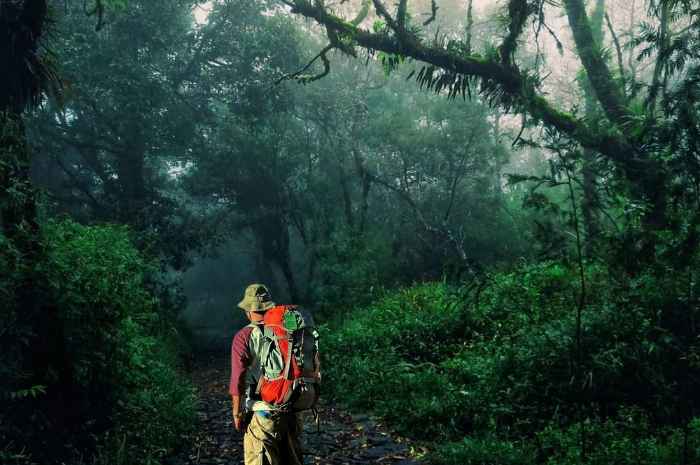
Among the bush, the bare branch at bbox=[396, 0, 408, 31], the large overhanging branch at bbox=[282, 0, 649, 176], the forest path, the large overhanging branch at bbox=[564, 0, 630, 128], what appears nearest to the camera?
the bush

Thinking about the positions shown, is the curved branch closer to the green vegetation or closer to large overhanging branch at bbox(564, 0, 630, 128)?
large overhanging branch at bbox(564, 0, 630, 128)

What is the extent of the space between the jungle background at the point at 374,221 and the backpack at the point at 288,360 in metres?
2.63

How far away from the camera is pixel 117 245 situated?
1054 centimetres

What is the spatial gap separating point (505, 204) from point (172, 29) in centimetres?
1491

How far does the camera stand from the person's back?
4.08m

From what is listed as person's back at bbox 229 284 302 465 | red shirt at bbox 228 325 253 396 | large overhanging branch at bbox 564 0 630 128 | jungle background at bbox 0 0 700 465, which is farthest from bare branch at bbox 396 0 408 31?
red shirt at bbox 228 325 253 396

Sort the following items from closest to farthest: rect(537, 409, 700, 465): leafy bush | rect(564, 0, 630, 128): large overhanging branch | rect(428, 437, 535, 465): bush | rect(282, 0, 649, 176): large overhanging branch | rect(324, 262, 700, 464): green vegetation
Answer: rect(537, 409, 700, 465): leafy bush < rect(428, 437, 535, 465): bush < rect(324, 262, 700, 464): green vegetation < rect(282, 0, 649, 176): large overhanging branch < rect(564, 0, 630, 128): large overhanging branch

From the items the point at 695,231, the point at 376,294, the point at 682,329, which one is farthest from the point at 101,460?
the point at 376,294

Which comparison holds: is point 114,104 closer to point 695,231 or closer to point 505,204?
point 505,204

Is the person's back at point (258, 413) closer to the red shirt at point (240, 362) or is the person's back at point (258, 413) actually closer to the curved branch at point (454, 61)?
the red shirt at point (240, 362)

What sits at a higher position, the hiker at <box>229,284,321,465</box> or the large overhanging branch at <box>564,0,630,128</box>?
the large overhanging branch at <box>564,0,630,128</box>

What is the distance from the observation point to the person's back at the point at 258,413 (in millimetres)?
4082

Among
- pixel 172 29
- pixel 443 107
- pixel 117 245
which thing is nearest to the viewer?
pixel 117 245

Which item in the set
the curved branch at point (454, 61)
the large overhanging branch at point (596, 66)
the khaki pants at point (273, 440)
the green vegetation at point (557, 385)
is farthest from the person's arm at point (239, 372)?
the large overhanging branch at point (596, 66)
